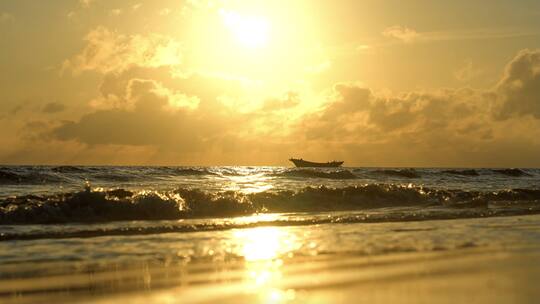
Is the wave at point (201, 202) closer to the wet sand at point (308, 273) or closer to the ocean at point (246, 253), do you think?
the ocean at point (246, 253)

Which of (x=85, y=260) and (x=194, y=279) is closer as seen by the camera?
(x=194, y=279)

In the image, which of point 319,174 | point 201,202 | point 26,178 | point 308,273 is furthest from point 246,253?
point 319,174

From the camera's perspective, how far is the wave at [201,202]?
18.9 m

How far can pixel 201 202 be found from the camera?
22.1 meters

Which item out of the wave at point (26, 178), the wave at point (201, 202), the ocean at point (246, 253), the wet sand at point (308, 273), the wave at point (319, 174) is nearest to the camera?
the wet sand at point (308, 273)

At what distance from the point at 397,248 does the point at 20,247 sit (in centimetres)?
778

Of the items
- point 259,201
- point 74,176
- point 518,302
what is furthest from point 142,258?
point 74,176

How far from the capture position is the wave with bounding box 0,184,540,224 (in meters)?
18.9

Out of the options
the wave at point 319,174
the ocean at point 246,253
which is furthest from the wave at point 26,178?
the wave at point 319,174

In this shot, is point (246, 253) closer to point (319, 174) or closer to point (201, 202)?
point (201, 202)

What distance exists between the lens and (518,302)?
257 inches

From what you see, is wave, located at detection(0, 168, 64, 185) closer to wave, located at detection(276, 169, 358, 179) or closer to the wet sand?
wave, located at detection(276, 169, 358, 179)

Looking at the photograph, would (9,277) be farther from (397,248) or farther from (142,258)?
(397,248)

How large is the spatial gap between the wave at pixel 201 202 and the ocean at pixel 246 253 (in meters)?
0.07
